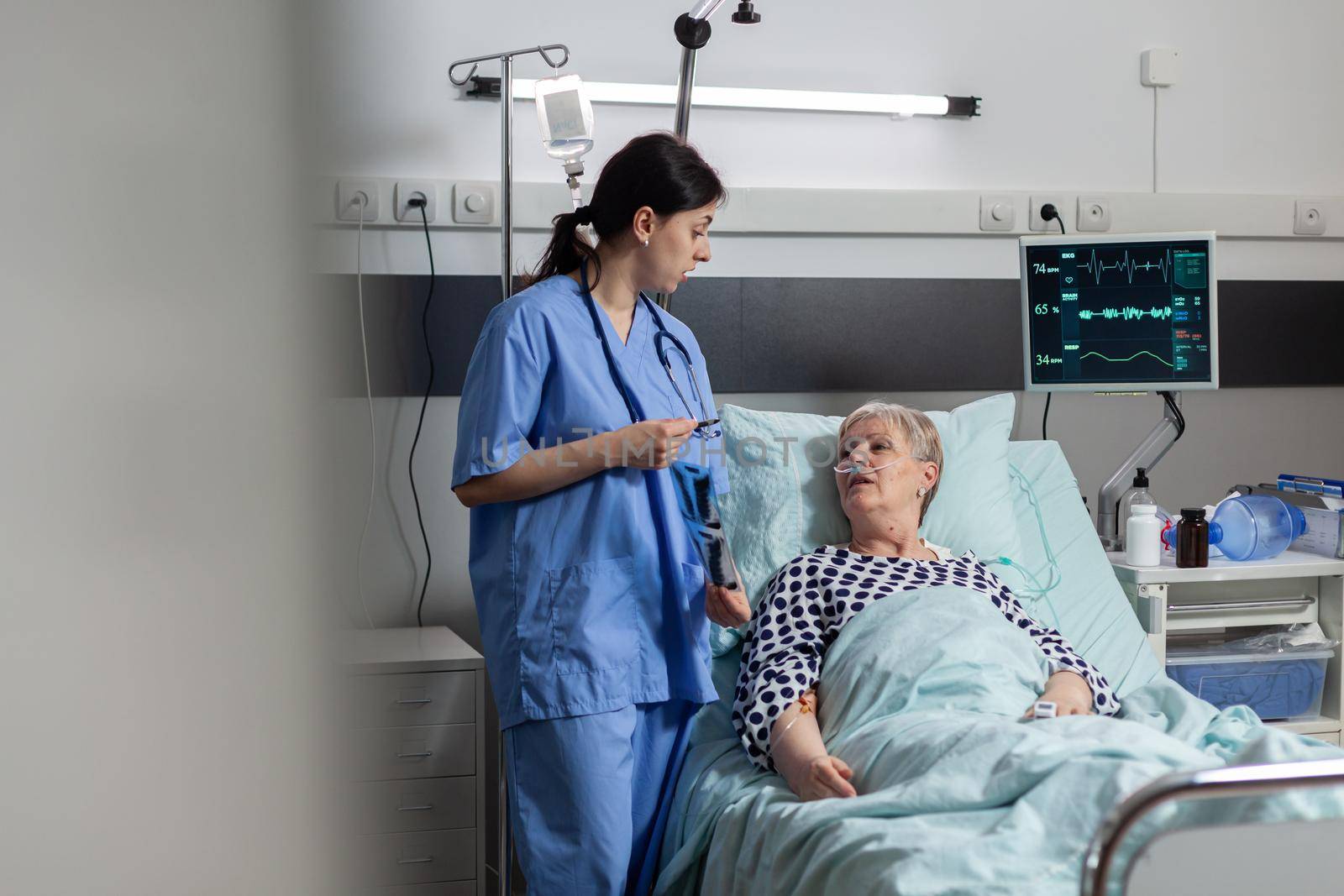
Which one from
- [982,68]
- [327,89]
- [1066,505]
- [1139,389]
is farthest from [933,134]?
[327,89]

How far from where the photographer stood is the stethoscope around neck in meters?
1.34

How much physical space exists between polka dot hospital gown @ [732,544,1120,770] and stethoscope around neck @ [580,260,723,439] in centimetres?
28

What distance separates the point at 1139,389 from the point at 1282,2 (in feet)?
3.36

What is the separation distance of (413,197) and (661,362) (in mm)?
734

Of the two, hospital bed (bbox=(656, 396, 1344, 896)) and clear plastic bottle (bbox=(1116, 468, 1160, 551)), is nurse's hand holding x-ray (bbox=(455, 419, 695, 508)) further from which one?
clear plastic bottle (bbox=(1116, 468, 1160, 551))

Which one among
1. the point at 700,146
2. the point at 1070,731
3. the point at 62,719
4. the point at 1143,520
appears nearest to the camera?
the point at 62,719

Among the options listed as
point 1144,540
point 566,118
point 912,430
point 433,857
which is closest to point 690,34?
point 566,118

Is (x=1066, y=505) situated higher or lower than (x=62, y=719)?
lower

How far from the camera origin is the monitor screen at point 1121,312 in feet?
6.43

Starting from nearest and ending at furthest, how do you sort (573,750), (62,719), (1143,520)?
(62,719) → (573,750) → (1143,520)

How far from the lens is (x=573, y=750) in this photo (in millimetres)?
1265

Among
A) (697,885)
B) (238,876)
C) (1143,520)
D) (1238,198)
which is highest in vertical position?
(1238,198)

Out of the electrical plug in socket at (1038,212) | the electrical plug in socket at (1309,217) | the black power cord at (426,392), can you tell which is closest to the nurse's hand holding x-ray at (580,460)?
the black power cord at (426,392)

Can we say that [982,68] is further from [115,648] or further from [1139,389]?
[115,648]
